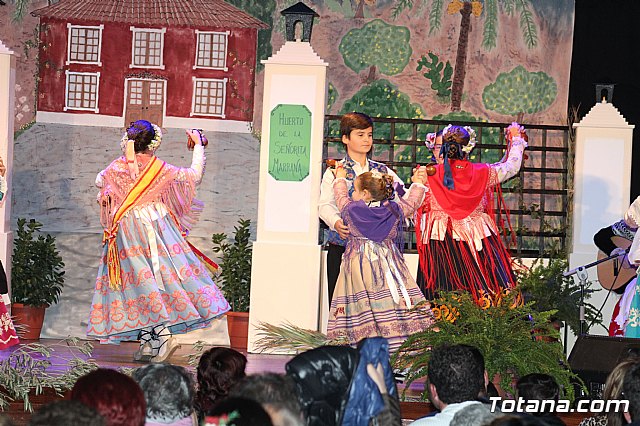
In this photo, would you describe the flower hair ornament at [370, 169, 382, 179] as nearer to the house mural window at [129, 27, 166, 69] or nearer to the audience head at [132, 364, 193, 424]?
the audience head at [132, 364, 193, 424]

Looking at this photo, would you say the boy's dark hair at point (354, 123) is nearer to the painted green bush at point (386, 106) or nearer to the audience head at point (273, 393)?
the painted green bush at point (386, 106)

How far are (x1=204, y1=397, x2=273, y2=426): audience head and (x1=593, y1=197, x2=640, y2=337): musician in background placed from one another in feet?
15.7

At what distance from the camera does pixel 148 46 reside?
35.0ft

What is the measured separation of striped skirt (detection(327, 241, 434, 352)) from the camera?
7.00 meters

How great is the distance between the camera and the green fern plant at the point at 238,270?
9.45 meters

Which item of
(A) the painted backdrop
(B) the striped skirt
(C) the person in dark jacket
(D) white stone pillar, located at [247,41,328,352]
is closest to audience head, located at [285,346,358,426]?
(C) the person in dark jacket

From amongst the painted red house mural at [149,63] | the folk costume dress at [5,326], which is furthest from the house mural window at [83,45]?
the folk costume dress at [5,326]

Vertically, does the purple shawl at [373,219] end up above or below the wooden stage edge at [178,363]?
above

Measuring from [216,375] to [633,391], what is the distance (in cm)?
136

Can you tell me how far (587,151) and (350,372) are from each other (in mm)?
6284

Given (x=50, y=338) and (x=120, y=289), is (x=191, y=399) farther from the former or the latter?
(x=50, y=338)

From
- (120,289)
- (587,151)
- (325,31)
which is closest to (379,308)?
(120,289)

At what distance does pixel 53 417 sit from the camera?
8.18ft

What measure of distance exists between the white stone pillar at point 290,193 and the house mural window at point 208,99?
→ 172 centimetres
